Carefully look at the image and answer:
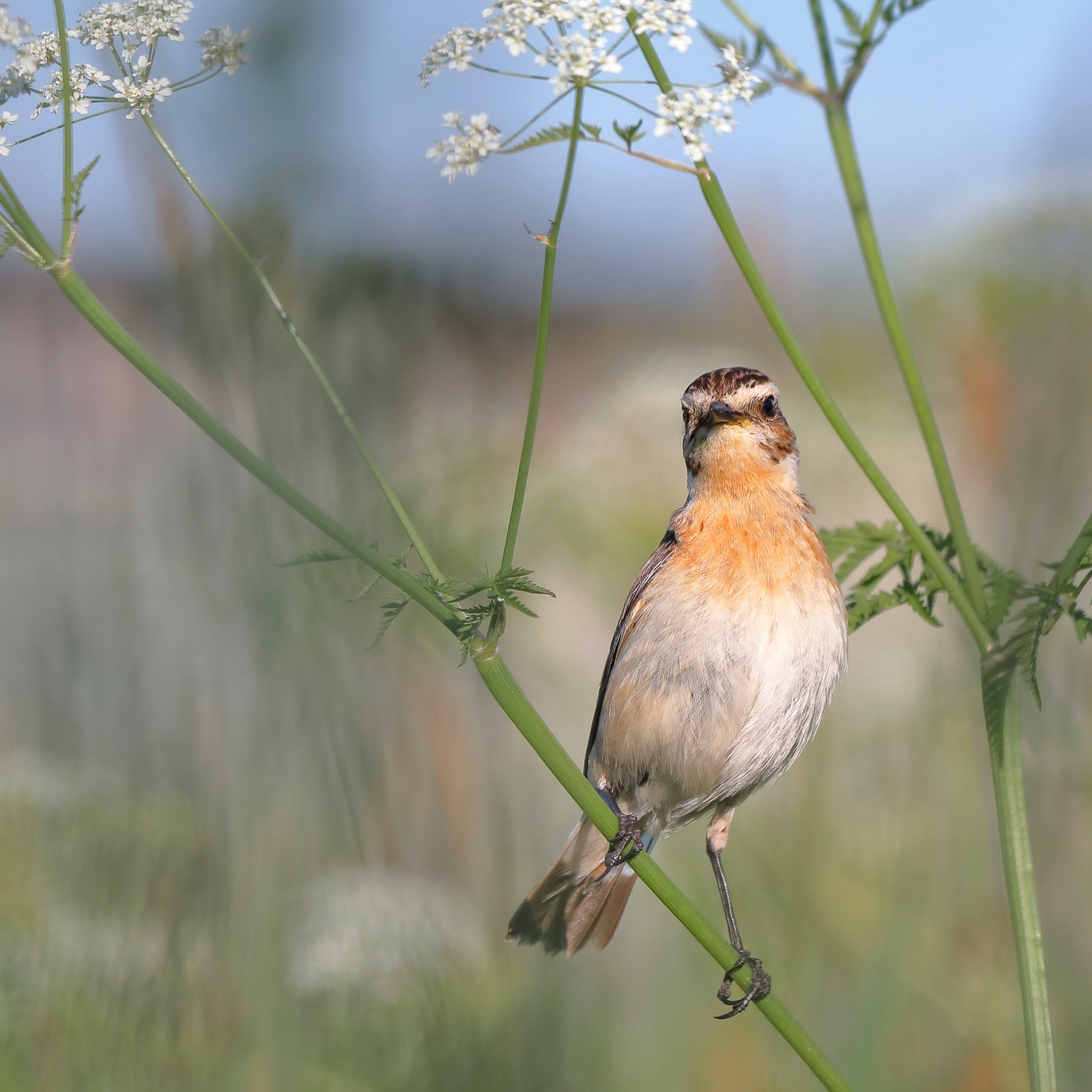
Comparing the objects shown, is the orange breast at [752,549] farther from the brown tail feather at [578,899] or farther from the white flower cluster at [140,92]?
the white flower cluster at [140,92]

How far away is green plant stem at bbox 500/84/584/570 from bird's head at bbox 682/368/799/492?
145 centimetres

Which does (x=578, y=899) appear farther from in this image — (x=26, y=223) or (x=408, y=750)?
(x=26, y=223)

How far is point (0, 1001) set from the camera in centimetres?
293

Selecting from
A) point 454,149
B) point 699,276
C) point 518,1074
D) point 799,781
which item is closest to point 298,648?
point 454,149

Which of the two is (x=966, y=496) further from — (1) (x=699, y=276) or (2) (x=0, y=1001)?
(2) (x=0, y=1001)

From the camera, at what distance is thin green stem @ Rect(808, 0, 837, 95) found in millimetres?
1721

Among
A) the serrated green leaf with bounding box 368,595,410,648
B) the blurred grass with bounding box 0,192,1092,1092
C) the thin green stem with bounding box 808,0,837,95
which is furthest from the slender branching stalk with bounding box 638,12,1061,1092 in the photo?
the serrated green leaf with bounding box 368,595,410,648

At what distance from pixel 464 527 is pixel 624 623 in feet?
2.60

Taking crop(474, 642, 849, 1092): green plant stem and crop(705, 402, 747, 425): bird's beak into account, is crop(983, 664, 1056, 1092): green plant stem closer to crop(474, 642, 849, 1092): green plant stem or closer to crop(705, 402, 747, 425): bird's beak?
crop(474, 642, 849, 1092): green plant stem

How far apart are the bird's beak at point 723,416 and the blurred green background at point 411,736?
2.14 feet

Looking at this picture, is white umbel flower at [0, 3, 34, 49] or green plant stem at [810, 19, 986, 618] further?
green plant stem at [810, 19, 986, 618]

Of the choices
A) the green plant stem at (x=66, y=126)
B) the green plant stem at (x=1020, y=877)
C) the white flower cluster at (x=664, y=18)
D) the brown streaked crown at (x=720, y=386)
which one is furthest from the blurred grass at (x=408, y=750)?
the white flower cluster at (x=664, y=18)

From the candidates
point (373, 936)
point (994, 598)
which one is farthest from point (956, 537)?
point (373, 936)

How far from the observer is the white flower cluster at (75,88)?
1762 mm
